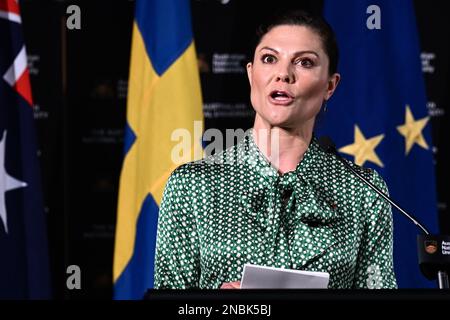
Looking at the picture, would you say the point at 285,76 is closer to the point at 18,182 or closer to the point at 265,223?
the point at 265,223

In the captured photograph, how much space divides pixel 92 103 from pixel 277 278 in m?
2.56

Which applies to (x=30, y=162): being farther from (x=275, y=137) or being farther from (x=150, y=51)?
(x=275, y=137)

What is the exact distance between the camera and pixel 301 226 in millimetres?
2439

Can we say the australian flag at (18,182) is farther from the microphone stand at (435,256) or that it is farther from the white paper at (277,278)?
the microphone stand at (435,256)

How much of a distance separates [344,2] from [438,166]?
100 centimetres

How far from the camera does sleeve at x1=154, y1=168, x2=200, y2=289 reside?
2.41m

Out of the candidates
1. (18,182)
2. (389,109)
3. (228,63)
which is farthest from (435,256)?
(228,63)

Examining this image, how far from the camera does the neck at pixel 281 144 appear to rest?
2.50m

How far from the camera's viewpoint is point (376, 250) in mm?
2484

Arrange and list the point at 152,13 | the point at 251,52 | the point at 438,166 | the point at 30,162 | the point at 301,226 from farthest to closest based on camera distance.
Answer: the point at 438,166 < the point at 152,13 < the point at 30,162 < the point at 251,52 < the point at 301,226

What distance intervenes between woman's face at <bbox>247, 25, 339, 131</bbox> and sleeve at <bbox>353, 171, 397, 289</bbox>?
32cm

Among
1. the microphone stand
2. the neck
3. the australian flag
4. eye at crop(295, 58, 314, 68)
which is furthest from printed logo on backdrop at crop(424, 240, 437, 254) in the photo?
the australian flag

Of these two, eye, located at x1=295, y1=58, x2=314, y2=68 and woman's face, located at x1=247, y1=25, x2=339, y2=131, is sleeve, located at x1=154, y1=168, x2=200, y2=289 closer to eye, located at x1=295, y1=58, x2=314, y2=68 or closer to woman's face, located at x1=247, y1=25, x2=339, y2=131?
woman's face, located at x1=247, y1=25, x2=339, y2=131
